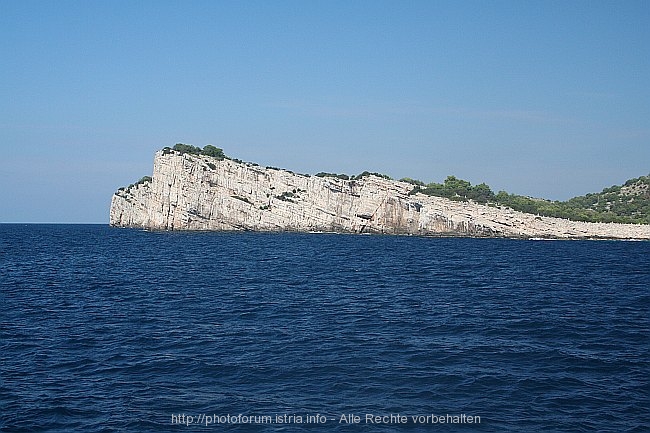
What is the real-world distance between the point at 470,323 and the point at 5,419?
66.6 feet

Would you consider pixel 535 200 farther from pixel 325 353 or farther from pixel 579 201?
pixel 325 353

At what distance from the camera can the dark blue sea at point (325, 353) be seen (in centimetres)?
1668

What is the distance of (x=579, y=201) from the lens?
19238cm

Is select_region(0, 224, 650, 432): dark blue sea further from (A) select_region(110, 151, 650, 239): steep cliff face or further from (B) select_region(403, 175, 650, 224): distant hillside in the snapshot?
(B) select_region(403, 175, 650, 224): distant hillside

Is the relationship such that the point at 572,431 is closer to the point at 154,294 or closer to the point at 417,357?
the point at 417,357

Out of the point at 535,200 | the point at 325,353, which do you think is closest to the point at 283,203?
the point at 535,200

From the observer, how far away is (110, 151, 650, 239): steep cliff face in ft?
388

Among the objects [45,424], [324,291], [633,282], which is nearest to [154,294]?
[324,291]

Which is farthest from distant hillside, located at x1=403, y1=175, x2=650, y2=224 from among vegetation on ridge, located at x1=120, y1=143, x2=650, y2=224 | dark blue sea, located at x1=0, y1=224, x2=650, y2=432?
dark blue sea, located at x1=0, y1=224, x2=650, y2=432

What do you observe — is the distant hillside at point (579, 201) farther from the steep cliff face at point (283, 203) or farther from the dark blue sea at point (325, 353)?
the dark blue sea at point (325, 353)

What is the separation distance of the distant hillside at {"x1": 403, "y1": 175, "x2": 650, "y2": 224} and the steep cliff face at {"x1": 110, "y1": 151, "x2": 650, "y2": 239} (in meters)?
6.32

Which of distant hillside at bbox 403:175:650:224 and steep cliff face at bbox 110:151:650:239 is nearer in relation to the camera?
steep cliff face at bbox 110:151:650:239

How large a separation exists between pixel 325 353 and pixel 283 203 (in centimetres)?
10723

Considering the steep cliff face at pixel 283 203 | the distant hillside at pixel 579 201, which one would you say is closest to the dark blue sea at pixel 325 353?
the steep cliff face at pixel 283 203
